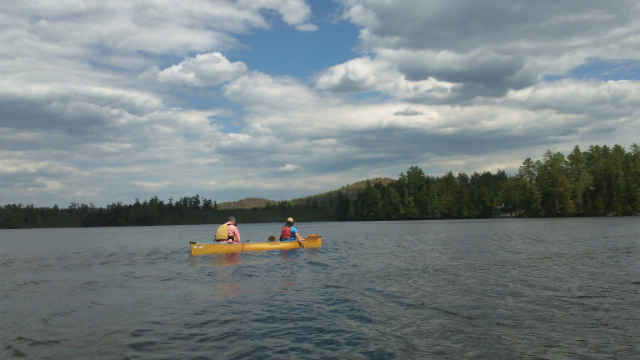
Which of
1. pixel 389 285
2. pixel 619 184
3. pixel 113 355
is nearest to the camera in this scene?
pixel 113 355

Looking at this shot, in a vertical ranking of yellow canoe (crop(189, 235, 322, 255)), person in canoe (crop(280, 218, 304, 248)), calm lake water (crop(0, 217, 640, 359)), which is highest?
person in canoe (crop(280, 218, 304, 248))

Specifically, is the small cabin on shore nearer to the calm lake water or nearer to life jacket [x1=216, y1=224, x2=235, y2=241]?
the calm lake water

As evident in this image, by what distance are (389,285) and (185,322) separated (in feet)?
25.6

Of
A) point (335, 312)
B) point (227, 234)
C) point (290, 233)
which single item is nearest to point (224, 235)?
point (227, 234)

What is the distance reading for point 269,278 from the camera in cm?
1888

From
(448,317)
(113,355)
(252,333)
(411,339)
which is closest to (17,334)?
(113,355)

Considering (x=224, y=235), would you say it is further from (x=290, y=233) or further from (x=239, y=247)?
(x=290, y=233)

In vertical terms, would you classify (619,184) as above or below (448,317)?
above

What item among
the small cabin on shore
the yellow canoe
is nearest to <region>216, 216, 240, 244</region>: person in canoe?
the yellow canoe

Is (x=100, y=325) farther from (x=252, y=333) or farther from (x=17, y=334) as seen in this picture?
(x=252, y=333)

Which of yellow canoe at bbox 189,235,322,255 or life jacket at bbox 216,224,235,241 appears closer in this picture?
yellow canoe at bbox 189,235,322,255

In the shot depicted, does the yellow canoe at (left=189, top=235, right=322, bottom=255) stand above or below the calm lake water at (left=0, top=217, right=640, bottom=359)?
above

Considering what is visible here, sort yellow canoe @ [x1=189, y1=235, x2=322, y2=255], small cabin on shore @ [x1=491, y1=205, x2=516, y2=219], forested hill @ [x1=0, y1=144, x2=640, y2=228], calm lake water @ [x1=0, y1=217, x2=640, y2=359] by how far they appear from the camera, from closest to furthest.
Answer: calm lake water @ [x1=0, y1=217, x2=640, y2=359] → yellow canoe @ [x1=189, y1=235, x2=322, y2=255] → forested hill @ [x1=0, y1=144, x2=640, y2=228] → small cabin on shore @ [x1=491, y1=205, x2=516, y2=219]

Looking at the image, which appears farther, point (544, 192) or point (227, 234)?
point (544, 192)
